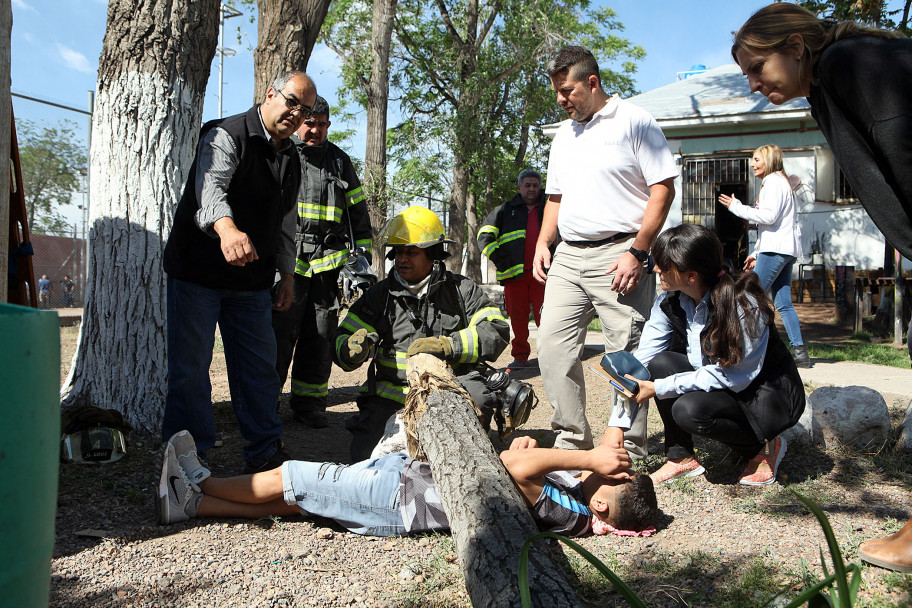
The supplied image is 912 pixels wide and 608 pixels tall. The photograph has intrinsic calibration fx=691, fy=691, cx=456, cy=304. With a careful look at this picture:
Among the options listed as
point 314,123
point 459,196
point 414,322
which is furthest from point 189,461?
point 459,196

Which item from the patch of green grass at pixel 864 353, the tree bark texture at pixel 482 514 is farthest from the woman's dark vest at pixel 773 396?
the patch of green grass at pixel 864 353

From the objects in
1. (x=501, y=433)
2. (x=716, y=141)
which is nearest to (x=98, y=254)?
(x=501, y=433)

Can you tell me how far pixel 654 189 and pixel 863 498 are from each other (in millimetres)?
1777

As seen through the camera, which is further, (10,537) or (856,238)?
(856,238)

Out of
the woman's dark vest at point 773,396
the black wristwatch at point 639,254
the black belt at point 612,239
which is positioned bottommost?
the woman's dark vest at point 773,396

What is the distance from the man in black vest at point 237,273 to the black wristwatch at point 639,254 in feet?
5.63

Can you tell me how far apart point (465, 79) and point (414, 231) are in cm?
1592

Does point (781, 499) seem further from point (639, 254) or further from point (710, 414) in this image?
point (639, 254)

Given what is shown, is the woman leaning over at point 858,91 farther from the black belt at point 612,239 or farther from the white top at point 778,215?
the white top at point 778,215

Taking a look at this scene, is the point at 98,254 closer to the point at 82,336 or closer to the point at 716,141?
the point at 82,336

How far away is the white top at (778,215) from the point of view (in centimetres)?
607

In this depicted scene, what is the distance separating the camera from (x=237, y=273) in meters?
3.41

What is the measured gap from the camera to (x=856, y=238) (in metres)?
11.9

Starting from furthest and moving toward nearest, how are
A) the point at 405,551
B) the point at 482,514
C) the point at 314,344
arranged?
the point at 314,344, the point at 405,551, the point at 482,514
